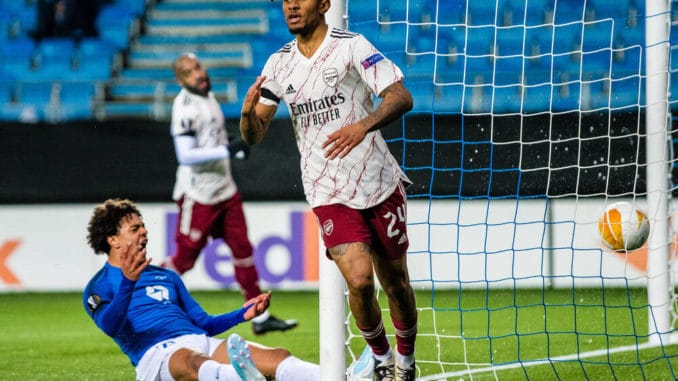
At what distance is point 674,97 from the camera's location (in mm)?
11391

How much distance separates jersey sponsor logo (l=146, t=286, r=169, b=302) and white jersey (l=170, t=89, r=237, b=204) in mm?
3362

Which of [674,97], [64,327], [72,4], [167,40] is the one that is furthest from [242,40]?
[64,327]

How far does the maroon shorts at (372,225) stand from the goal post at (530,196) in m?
0.24

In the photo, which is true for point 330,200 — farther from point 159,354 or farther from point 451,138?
point 451,138

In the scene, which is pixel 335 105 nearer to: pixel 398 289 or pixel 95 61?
pixel 398 289

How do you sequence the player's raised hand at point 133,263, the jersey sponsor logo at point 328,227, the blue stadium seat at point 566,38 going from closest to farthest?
the player's raised hand at point 133,263
the jersey sponsor logo at point 328,227
the blue stadium seat at point 566,38

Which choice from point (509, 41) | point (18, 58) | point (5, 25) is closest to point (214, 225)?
point (509, 41)

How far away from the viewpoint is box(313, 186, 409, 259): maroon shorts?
473 centimetres

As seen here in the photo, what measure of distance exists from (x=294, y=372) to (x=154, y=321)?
68 cm

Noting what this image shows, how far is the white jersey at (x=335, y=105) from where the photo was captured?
4.64m

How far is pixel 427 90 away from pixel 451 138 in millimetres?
3766

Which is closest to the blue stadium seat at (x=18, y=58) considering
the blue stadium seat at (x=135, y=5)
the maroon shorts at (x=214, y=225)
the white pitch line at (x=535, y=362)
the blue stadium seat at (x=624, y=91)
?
the blue stadium seat at (x=135, y=5)

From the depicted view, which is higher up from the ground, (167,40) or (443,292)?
(167,40)

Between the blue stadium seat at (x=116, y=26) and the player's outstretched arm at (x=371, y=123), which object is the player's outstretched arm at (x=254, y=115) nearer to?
the player's outstretched arm at (x=371, y=123)
